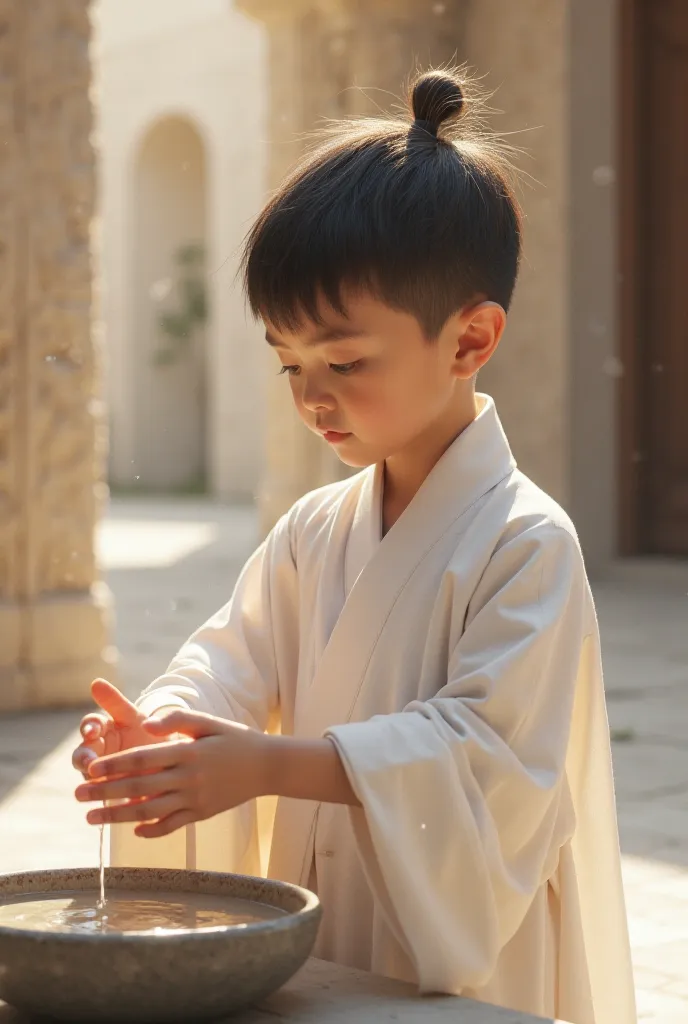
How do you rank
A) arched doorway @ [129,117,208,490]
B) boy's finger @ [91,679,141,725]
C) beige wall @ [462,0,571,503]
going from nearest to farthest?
boy's finger @ [91,679,141,725]
beige wall @ [462,0,571,503]
arched doorway @ [129,117,208,490]

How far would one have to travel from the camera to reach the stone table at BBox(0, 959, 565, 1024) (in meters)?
1.22

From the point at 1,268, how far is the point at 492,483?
3505mm

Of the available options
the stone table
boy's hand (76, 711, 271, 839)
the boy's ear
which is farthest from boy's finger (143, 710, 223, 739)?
the boy's ear

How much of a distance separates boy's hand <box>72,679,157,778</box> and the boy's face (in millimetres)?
306

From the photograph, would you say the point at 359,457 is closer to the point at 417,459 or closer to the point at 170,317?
the point at 417,459

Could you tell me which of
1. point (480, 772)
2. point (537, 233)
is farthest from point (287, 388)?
point (480, 772)

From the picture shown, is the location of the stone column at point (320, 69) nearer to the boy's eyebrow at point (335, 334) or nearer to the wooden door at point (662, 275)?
the wooden door at point (662, 275)

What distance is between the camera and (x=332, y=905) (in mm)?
1553

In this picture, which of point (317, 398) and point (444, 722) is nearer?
point (444, 722)

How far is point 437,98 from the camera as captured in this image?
159 centimetres

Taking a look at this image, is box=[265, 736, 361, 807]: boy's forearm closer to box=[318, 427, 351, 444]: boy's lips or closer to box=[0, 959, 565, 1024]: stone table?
box=[0, 959, 565, 1024]: stone table

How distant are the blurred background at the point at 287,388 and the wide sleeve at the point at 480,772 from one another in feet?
3.21

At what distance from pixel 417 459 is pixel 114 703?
0.43 m

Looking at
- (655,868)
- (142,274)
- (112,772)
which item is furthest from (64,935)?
(142,274)
